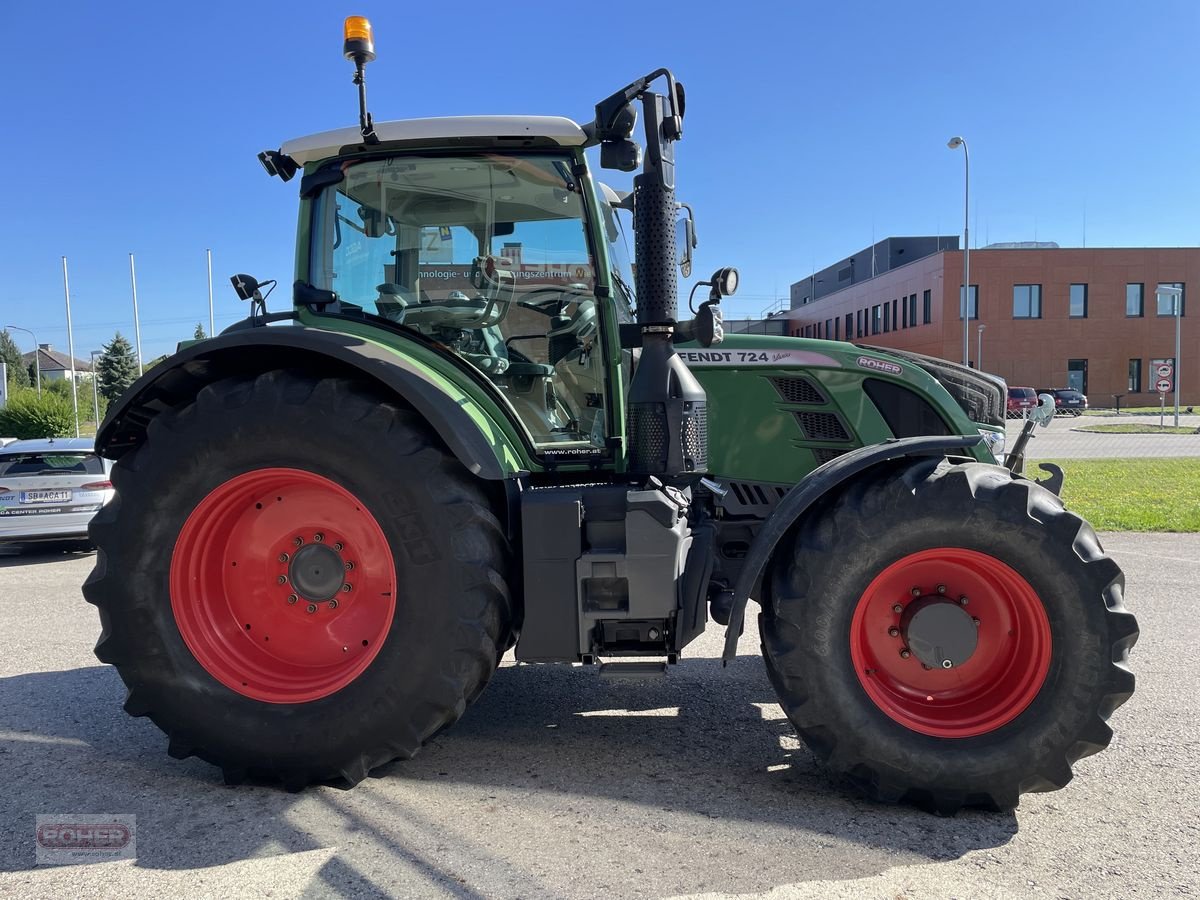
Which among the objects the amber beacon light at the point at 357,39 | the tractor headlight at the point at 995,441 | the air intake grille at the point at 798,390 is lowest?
the tractor headlight at the point at 995,441

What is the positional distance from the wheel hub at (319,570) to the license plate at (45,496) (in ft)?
23.9

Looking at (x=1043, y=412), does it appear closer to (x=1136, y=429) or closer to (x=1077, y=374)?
(x=1136, y=429)

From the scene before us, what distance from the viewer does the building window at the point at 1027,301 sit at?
4544cm

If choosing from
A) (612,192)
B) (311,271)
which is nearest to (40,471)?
(311,271)

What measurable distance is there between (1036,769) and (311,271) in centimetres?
349

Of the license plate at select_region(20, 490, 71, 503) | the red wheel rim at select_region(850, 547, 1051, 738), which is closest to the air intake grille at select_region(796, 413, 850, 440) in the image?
the red wheel rim at select_region(850, 547, 1051, 738)

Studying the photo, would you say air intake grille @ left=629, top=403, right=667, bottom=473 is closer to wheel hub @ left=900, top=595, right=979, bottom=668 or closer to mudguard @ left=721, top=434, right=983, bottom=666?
mudguard @ left=721, top=434, right=983, bottom=666

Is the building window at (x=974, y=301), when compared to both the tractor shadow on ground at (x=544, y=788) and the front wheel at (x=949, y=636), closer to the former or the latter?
the tractor shadow on ground at (x=544, y=788)

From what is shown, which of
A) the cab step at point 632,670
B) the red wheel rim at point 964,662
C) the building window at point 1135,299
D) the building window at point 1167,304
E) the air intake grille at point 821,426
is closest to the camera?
the red wheel rim at point 964,662

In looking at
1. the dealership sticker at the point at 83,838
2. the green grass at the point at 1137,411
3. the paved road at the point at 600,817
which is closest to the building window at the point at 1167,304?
the green grass at the point at 1137,411

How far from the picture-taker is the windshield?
11.5 ft

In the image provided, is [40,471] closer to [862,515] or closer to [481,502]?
[481,502]

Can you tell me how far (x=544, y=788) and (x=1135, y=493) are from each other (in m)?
11.6

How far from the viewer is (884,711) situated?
2963 mm
